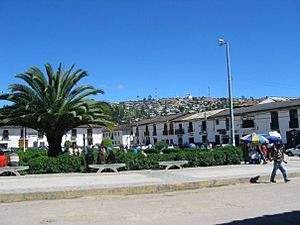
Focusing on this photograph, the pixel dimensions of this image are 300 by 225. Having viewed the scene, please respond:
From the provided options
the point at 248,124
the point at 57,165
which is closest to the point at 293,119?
the point at 248,124

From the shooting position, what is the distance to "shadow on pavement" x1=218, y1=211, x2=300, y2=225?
7660mm

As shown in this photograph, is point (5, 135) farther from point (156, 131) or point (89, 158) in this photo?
point (89, 158)

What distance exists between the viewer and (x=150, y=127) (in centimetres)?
8394

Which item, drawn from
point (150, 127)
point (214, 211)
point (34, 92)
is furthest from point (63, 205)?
point (150, 127)

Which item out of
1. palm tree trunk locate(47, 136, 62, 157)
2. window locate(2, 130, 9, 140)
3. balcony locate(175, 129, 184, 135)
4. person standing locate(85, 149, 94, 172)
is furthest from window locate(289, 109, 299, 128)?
window locate(2, 130, 9, 140)

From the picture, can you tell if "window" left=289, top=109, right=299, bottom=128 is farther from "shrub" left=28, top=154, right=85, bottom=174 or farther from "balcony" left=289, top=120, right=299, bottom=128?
"shrub" left=28, top=154, right=85, bottom=174

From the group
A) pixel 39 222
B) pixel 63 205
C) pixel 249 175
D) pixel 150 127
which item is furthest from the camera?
pixel 150 127

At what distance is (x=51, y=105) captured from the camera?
22531 mm

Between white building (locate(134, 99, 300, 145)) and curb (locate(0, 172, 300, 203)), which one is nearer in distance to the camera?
curb (locate(0, 172, 300, 203))

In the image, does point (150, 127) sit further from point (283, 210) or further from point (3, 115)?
point (283, 210)

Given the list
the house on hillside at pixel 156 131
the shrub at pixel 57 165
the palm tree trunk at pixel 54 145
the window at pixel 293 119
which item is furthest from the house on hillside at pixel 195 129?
the shrub at pixel 57 165

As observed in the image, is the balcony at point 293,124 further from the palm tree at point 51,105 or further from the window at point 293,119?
the palm tree at point 51,105

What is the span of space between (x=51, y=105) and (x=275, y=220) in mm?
17045

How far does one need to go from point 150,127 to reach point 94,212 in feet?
244
